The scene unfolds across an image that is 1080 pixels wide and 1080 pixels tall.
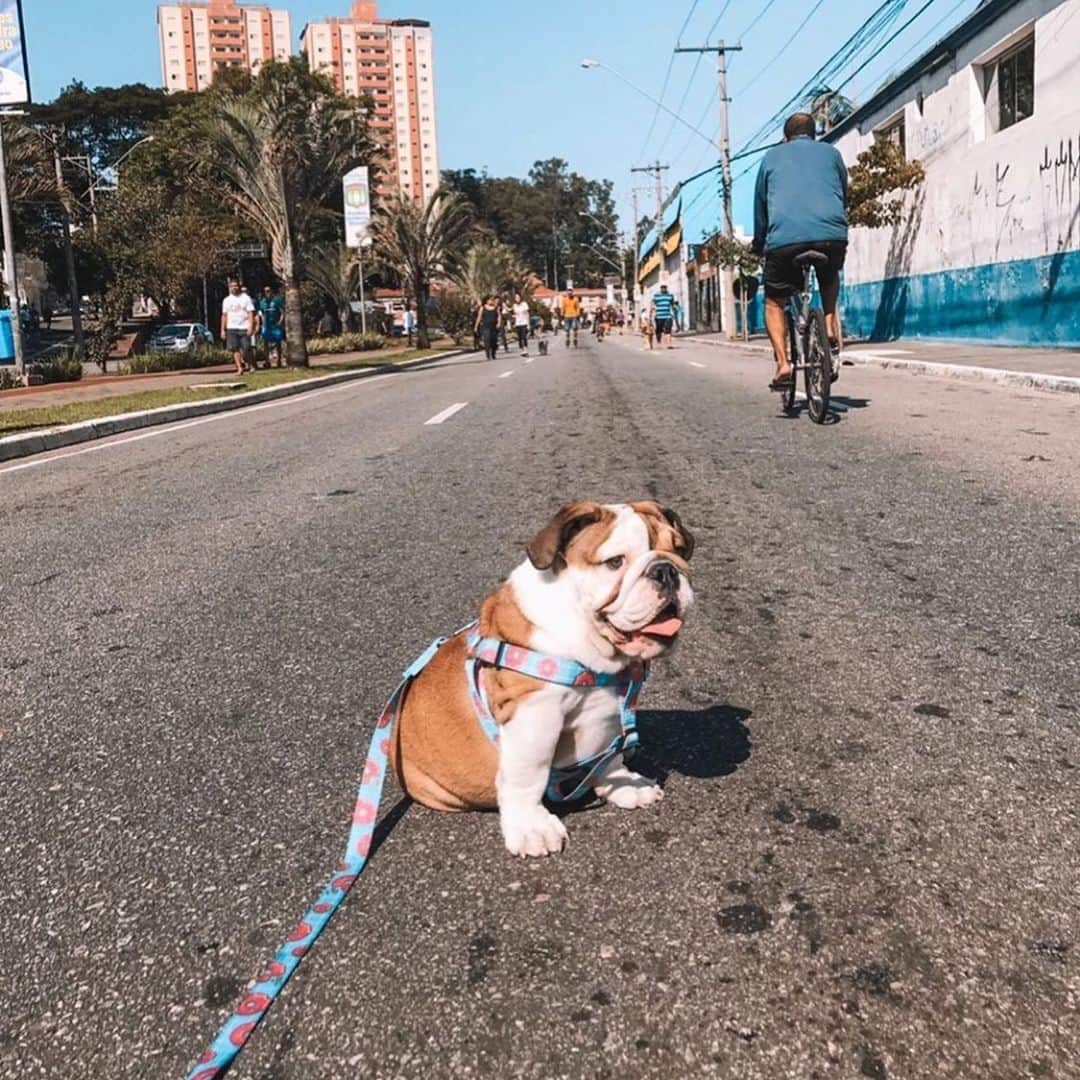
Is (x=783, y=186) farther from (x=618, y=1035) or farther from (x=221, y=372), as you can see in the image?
(x=221, y=372)

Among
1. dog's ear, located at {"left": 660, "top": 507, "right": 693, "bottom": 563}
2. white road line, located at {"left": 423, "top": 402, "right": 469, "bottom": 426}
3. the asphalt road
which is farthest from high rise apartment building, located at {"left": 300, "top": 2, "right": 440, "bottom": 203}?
dog's ear, located at {"left": 660, "top": 507, "right": 693, "bottom": 563}

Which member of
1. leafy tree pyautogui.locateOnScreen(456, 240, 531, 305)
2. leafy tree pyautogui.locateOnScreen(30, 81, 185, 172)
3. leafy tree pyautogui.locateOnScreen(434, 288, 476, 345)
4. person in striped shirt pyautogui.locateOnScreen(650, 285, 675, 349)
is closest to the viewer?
person in striped shirt pyautogui.locateOnScreen(650, 285, 675, 349)

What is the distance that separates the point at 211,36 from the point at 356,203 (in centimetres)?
13813

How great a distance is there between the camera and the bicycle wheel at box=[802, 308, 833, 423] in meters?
8.45

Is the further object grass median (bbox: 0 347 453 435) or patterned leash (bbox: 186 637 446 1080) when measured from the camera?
grass median (bbox: 0 347 453 435)

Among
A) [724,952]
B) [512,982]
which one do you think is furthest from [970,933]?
[512,982]

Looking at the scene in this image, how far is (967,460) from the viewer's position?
672 centimetres

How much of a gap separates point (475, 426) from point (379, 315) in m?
61.3

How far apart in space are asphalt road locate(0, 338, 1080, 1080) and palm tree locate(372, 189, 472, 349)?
3887cm

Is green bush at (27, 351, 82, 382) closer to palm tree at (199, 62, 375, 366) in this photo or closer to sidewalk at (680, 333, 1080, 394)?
palm tree at (199, 62, 375, 366)

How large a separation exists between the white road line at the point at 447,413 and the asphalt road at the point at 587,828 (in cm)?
566

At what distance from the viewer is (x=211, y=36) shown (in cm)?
15288

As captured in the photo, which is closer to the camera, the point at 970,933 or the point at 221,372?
the point at 970,933

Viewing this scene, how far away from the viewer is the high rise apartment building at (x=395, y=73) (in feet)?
525
